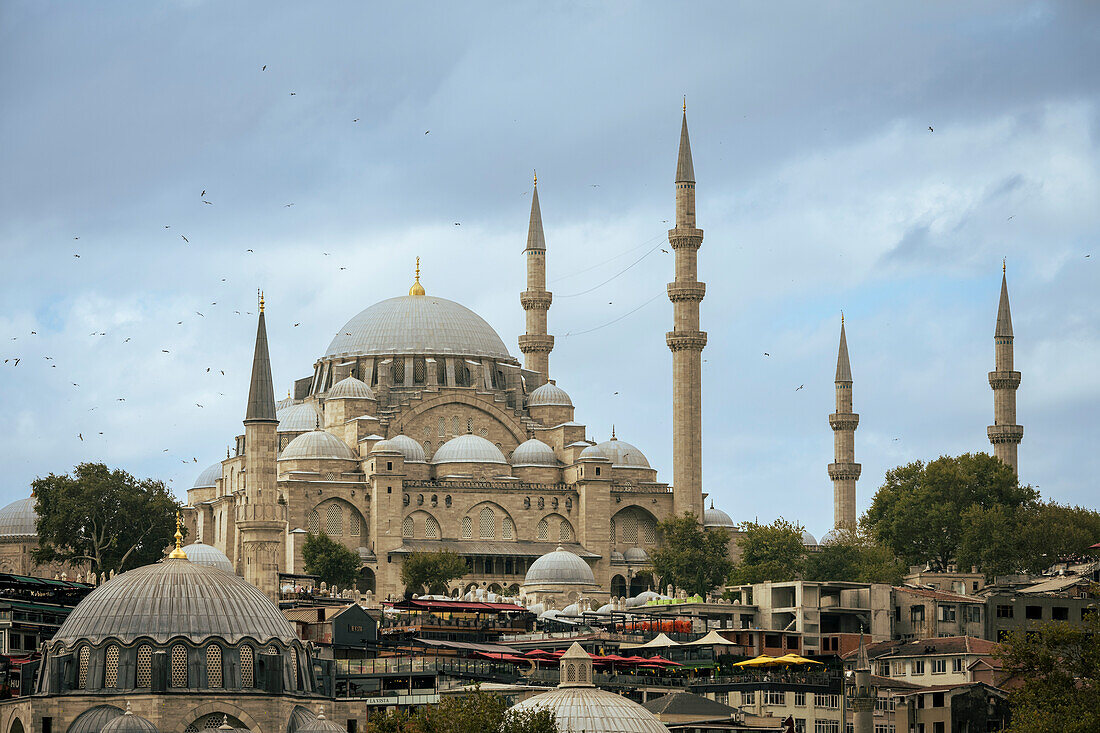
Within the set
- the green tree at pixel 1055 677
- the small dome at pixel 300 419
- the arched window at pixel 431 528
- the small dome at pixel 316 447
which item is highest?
the small dome at pixel 300 419

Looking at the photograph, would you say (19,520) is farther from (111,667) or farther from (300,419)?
(111,667)

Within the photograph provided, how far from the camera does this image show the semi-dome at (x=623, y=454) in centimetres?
9919

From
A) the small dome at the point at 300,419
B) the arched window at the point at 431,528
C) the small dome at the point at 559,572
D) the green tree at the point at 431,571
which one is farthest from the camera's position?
the small dome at the point at 300,419

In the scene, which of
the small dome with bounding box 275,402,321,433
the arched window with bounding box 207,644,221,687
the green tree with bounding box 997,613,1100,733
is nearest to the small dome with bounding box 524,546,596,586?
the small dome with bounding box 275,402,321,433

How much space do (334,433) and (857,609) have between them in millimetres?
29166

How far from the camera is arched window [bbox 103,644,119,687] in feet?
167

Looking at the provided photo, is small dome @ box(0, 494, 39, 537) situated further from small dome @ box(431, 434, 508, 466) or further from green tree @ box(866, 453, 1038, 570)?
green tree @ box(866, 453, 1038, 570)

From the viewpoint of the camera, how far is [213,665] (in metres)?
51.5

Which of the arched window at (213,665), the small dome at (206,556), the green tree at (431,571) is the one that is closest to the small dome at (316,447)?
the green tree at (431,571)

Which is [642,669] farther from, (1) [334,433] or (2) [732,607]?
(1) [334,433]

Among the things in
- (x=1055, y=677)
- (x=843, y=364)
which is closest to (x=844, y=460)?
(x=843, y=364)

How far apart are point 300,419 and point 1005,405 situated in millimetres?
29557

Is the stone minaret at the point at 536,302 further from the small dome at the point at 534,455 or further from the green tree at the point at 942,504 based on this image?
the green tree at the point at 942,504

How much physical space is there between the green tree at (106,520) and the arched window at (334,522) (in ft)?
27.1
